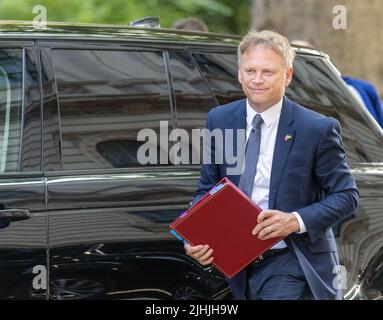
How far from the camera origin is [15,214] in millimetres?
4008

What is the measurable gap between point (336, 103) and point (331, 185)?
1051 millimetres

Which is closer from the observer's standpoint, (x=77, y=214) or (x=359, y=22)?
(x=77, y=214)

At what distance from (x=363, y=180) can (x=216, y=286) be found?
852 millimetres

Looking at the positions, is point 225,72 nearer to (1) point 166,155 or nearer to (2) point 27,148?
(1) point 166,155

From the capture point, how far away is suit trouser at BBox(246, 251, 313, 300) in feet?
12.6

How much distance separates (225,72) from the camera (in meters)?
4.68

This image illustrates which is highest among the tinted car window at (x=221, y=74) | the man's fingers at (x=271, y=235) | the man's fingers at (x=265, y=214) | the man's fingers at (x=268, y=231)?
the tinted car window at (x=221, y=74)

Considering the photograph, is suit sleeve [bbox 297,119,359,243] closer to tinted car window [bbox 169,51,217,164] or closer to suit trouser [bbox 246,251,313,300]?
suit trouser [bbox 246,251,313,300]

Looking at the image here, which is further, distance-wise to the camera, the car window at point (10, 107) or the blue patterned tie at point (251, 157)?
the car window at point (10, 107)

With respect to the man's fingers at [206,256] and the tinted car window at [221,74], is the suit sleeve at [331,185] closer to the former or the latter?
the man's fingers at [206,256]

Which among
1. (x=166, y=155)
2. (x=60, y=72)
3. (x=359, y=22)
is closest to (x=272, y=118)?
(x=166, y=155)

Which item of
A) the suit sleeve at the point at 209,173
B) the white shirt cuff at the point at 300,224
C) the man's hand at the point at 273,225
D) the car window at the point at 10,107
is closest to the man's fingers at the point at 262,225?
the man's hand at the point at 273,225

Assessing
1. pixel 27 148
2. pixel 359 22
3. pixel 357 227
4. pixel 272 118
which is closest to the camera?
pixel 272 118

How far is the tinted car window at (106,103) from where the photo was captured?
14.0 feet
